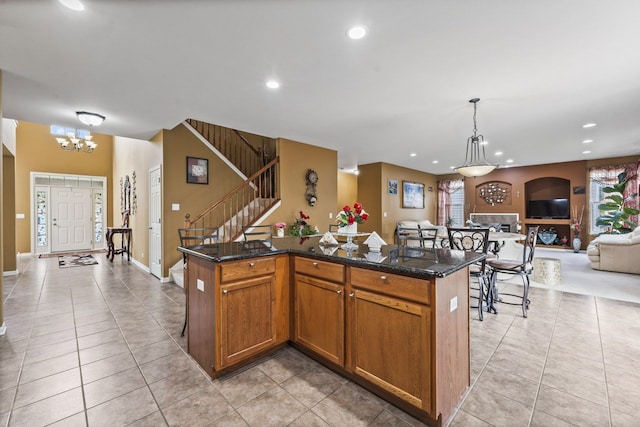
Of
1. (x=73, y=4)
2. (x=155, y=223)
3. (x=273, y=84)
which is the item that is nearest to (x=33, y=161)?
(x=155, y=223)

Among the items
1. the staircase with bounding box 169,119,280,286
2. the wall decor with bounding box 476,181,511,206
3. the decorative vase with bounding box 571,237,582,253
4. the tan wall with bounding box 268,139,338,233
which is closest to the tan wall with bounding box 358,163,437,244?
the tan wall with bounding box 268,139,338,233

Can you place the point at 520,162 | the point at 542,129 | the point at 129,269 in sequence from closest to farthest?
the point at 542,129
the point at 129,269
the point at 520,162

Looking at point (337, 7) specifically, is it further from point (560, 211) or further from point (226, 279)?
point (560, 211)

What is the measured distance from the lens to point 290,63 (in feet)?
9.37

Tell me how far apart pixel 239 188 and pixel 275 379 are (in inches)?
143

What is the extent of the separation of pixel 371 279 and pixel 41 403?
235 centimetres

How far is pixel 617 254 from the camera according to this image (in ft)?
18.5

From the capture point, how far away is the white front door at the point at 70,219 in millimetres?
8578

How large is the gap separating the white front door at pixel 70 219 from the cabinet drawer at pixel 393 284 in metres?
10.5

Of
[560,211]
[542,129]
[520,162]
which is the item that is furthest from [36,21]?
[560,211]

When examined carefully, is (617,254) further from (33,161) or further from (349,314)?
(33,161)

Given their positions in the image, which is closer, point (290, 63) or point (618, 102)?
point (290, 63)

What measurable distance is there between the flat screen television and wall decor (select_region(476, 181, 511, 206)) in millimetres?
796

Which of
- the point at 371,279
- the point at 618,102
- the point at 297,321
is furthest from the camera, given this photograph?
the point at 618,102
